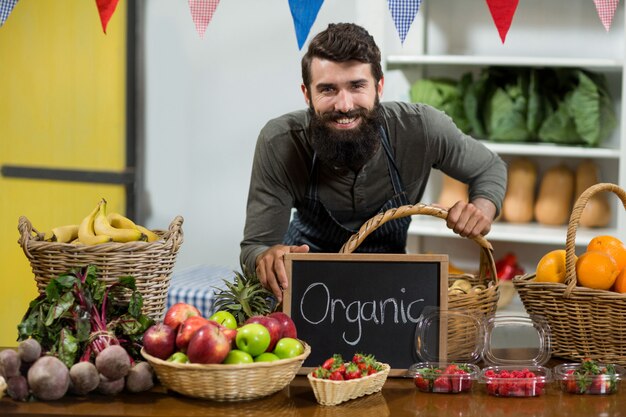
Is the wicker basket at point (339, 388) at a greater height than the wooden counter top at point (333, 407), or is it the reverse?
the wicker basket at point (339, 388)

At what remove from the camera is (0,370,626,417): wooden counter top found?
1.75 m

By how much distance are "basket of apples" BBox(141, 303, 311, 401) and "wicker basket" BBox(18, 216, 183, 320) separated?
0.19 meters

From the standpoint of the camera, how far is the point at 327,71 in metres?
2.39

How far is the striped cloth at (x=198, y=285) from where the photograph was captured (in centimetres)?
417

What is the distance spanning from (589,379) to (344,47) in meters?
1.04

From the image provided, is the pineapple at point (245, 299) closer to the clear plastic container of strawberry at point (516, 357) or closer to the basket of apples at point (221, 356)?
the basket of apples at point (221, 356)

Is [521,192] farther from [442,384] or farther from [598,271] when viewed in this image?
[442,384]

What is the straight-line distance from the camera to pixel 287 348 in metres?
1.82

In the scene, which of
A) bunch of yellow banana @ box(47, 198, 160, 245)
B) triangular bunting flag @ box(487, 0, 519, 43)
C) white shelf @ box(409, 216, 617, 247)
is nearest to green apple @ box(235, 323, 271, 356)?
bunch of yellow banana @ box(47, 198, 160, 245)

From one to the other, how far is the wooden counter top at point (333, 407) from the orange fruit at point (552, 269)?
32 cm

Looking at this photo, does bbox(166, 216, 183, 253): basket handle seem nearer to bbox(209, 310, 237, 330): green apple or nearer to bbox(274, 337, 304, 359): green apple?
bbox(209, 310, 237, 330): green apple

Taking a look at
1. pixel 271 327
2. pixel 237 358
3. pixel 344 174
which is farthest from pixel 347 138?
pixel 237 358

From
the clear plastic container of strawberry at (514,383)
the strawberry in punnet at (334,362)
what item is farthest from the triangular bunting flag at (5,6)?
the clear plastic container of strawberry at (514,383)

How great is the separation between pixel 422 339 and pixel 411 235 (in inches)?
98.9
